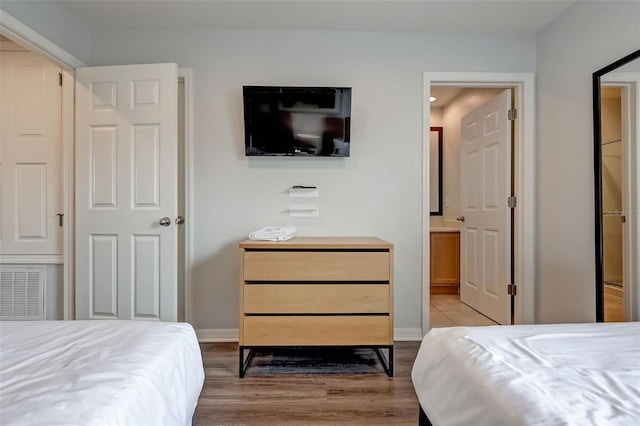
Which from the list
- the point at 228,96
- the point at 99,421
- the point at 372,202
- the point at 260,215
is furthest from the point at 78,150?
the point at 99,421

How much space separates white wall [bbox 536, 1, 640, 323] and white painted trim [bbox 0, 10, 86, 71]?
3.45 meters

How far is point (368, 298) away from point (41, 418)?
1.71m

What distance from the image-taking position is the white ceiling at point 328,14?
2316 millimetres

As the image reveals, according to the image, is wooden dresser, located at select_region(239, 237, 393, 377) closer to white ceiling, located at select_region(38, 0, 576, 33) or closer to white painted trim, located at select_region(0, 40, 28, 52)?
white ceiling, located at select_region(38, 0, 576, 33)

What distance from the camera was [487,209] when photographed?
10.4 feet

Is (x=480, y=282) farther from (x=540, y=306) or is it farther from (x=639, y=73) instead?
(x=639, y=73)

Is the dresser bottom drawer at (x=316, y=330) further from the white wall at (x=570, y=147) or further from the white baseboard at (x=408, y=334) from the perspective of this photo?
the white wall at (x=570, y=147)

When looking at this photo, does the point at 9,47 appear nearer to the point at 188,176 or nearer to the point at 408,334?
the point at 188,176

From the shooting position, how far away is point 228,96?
267 cm

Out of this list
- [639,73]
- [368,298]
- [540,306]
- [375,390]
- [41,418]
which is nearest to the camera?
[41,418]

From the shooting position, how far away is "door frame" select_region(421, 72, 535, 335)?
2.69 metres

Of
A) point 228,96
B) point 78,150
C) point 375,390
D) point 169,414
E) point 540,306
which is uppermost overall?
point 228,96

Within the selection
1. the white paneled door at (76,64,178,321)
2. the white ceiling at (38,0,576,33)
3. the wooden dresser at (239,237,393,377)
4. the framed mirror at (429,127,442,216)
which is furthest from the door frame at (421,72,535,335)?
the white paneled door at (76,64,178,321)

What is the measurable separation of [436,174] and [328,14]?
2734mm
